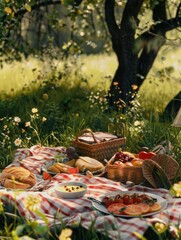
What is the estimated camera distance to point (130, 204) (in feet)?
14.7

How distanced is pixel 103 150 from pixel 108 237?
1986 millimetres

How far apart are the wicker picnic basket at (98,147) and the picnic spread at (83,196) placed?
0.14 metres

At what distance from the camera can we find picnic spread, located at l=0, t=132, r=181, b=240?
420 cm

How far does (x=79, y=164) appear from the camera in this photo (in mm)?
5695

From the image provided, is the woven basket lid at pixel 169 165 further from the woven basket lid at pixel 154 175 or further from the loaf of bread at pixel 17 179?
the loaf of bread at pixel 17 179

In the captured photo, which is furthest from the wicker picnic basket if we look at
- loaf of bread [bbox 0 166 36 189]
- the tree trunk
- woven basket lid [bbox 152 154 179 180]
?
the tree trunk

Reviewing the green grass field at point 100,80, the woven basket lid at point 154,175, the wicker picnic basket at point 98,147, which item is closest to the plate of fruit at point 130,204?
the woven basket lid at point 154,175

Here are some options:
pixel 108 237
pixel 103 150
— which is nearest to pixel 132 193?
pixel 108 237

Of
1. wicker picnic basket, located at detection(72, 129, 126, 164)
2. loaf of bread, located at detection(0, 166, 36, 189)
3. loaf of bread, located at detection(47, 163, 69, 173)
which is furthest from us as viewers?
wicker picnic basket, located at detection(72, 129, 126, 164)

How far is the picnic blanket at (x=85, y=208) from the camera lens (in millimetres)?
4105

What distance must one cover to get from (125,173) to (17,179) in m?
1.03

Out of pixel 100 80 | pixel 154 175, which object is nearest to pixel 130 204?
pixel 154 175

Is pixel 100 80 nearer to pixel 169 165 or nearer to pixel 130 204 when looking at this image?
pixel 169 165

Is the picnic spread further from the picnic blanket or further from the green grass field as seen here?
the green grass field
